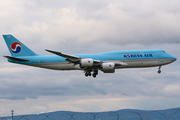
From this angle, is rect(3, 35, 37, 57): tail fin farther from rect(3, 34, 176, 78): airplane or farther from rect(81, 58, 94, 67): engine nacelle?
rect(81, 58, 94, 67): engine nacelle

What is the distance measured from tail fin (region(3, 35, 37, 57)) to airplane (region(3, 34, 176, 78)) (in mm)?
1396

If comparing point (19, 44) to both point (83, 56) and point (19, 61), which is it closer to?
point (19, 61)

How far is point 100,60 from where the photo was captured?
227ft

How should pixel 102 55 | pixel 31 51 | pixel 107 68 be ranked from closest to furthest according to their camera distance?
pixel 107 68 → pixel 102 55 → pixel 31 51

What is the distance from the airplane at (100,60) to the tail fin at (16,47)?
1396mm

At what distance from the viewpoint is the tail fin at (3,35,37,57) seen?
75688mm

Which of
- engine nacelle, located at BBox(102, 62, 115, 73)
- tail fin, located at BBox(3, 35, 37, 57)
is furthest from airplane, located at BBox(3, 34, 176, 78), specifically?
tail fin, located at BBox(3, 35, 37, 57)

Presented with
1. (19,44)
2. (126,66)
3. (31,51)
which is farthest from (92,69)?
(19,44)

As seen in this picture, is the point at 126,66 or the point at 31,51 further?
the point at 31,51

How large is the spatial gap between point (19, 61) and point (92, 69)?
19.8 metres

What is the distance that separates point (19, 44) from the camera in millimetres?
77875

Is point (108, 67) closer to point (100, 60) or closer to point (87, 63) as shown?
point (100, 60)

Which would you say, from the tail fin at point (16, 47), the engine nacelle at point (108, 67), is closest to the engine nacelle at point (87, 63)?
the engine nacelle at point (108, 67)

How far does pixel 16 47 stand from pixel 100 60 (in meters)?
25.1
